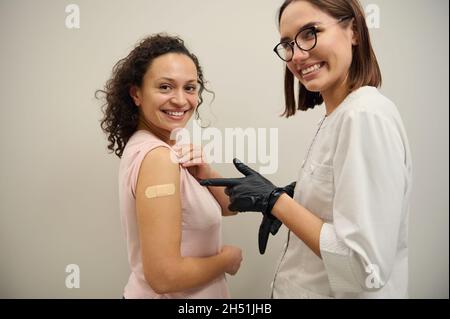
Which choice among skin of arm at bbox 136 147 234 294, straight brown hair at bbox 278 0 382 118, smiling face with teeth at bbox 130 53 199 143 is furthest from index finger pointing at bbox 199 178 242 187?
straight brown hair at bbox 278 0 382 118

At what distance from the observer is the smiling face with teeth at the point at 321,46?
754 mm

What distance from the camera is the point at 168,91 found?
0.91 metres

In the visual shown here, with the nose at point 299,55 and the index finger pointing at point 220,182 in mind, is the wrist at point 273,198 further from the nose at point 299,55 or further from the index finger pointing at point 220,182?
the nose at point 299,55

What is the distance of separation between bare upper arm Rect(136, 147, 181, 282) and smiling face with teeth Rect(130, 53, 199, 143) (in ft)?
0.56

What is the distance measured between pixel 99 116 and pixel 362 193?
111 centimetres

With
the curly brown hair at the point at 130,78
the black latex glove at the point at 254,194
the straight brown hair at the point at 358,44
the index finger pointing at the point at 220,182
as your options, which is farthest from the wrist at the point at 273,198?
the curly brown hair at the point at 130,78

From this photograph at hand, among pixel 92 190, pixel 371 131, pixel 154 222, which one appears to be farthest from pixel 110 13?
pixel 371 131

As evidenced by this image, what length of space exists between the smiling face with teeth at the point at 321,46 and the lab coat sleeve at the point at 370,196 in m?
0.17

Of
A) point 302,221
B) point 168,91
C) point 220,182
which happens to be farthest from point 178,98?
point 302,221

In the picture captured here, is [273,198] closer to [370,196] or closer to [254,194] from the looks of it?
[254,194]

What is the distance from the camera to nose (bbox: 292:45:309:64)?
0.77 metres

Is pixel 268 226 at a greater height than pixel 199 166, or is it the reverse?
pixel 199 166

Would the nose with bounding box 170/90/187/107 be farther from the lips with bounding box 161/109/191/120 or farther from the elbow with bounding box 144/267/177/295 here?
the elbow with bounding box 144/267/177/295
